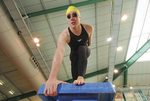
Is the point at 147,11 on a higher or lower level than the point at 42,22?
higher

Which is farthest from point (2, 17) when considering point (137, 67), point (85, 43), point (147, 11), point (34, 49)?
point (137, 67)

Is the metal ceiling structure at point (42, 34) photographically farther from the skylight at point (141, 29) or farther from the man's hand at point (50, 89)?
the man's hand at point (50, 89)

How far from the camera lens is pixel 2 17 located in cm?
748

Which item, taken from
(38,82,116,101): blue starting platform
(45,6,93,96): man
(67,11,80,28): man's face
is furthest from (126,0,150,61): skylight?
(38,82,116,101): blue starting platform

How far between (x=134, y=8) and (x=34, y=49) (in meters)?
4.84

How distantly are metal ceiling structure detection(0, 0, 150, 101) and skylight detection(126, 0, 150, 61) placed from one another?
263mm

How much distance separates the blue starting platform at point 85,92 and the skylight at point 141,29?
30.6 ft

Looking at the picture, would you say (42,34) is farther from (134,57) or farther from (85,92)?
(85,92)

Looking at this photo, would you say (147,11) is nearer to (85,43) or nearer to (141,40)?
(141,40)

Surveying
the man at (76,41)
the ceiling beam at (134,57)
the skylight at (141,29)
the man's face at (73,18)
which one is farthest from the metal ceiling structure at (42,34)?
the man's face at (73,18)

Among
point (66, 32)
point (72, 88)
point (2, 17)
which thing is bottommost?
point (72, 88)

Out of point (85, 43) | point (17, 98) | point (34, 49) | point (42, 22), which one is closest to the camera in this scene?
point (85, 43)

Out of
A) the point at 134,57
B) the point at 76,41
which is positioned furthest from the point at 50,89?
the point at 134,57

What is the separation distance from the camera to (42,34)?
397 inches
